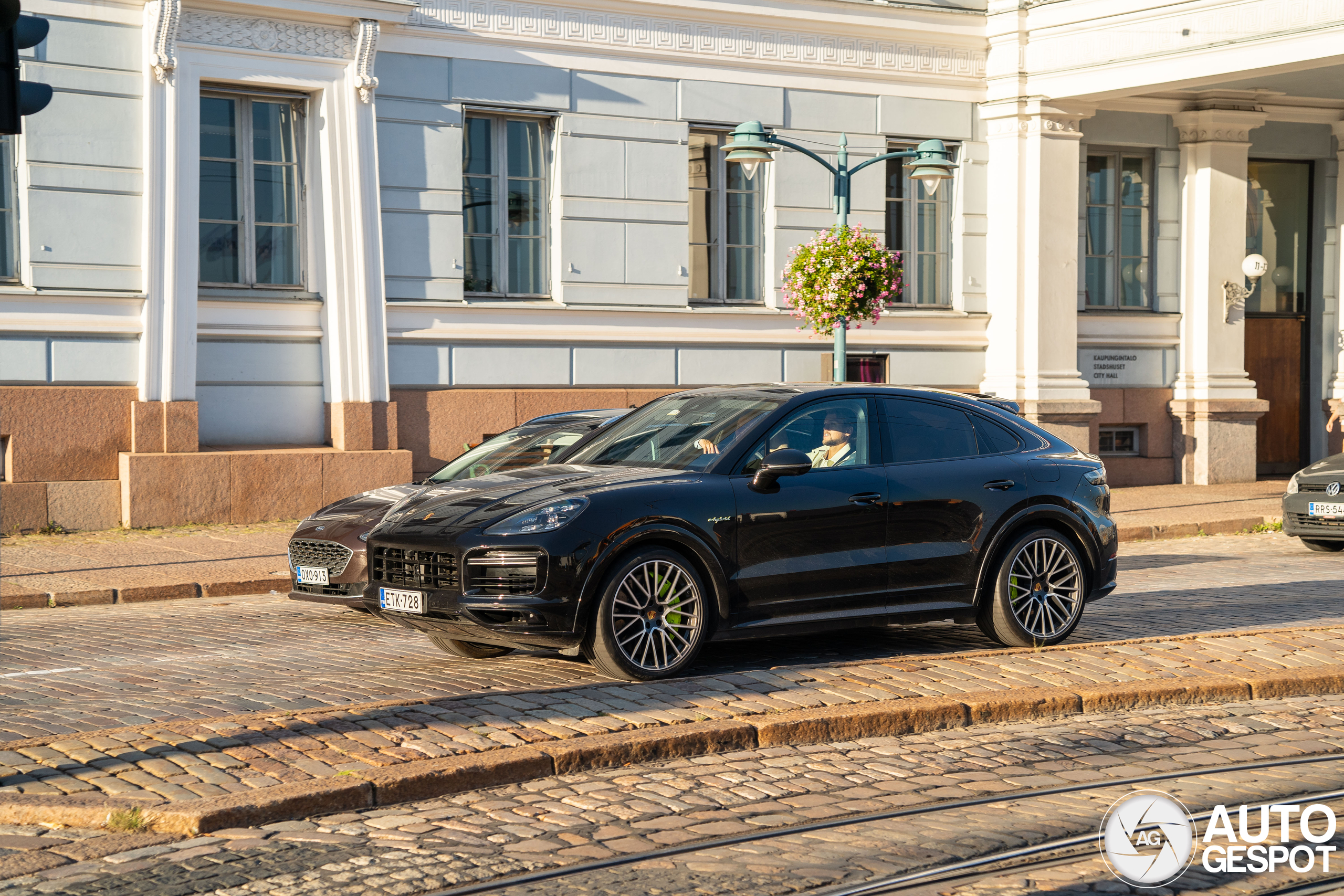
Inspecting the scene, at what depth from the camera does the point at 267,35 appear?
58.0 ft

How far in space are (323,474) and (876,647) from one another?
10.0 meters

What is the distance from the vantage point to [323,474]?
17.8 m

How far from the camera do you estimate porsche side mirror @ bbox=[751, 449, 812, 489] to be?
8.13m

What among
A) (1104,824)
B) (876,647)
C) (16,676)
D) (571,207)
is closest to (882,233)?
(571,207)

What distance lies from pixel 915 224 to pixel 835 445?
14.4 metres

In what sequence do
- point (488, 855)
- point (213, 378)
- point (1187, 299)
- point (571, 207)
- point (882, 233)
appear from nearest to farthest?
1. point (488, 855)
2. point (213, 378)
3. point (571, 207)
4. point (882, 233)
5. point (1187, 299)

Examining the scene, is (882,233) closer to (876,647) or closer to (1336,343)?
(1336,343)

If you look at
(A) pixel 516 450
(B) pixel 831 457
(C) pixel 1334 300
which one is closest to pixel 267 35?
(A) pixel 516 450

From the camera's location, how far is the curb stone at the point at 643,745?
219 inches

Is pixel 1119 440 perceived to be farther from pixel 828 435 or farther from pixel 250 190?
pixel 828 435

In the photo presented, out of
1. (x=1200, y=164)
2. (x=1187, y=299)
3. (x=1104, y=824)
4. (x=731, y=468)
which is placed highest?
(x=1200, y=164)

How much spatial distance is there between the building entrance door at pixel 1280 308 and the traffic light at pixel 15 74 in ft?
70.6

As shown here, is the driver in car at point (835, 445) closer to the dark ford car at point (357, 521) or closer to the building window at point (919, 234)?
the dark ford car at point (357, 521)

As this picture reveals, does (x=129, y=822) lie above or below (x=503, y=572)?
below
